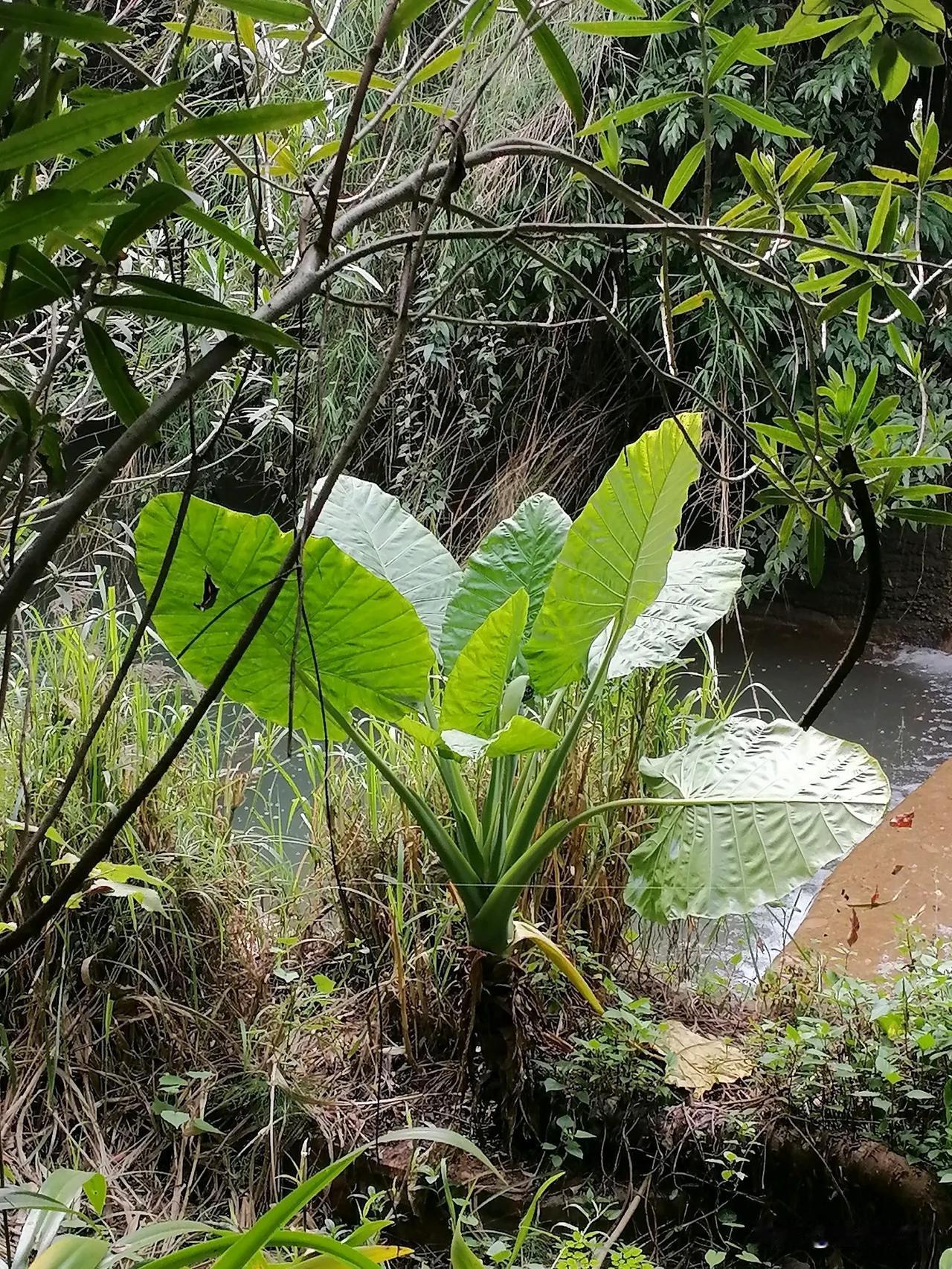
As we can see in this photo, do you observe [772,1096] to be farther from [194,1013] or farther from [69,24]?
[69,24]

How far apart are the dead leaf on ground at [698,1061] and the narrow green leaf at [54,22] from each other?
1.34 m

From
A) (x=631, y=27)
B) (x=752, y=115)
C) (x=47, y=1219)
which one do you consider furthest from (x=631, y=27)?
(x=47, y=1219)

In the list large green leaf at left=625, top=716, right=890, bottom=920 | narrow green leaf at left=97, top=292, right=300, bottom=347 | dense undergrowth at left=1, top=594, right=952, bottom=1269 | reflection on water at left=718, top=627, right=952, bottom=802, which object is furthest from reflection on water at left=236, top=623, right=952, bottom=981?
narrow green leaf at left=97, top=292, right=300, bottom=347

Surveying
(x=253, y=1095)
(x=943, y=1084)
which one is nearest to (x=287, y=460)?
(x=253, y=1095)

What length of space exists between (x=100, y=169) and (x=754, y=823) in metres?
1.21

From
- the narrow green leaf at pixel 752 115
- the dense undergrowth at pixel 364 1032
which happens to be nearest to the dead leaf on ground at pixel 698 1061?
the dense undergrowth at pixel 364 1032

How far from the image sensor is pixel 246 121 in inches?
17.1

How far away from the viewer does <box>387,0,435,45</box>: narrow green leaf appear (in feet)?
1.73

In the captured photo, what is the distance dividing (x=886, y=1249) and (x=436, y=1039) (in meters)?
0.64

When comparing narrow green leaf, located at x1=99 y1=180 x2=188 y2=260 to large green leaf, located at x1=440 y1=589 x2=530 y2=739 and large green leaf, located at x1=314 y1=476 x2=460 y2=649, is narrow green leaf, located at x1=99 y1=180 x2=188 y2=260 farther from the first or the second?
large green leaf, located at x1=314 y1=476 x2=460 y2=649

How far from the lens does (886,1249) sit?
1259 millimetres

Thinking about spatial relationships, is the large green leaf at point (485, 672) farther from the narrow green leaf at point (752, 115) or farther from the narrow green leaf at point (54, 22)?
the narrow green leaf at point (54, 22)

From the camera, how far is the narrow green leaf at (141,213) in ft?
1.39

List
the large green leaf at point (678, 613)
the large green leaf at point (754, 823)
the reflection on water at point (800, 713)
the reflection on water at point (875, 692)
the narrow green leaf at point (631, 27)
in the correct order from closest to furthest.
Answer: the narrow green leaf at point (631, 27)
the large green leaf at point (754, 823)
the large green leaf at point (678, 613)
the reflection on water at point (800, 713)
the reflection on water at point (875, 692)
